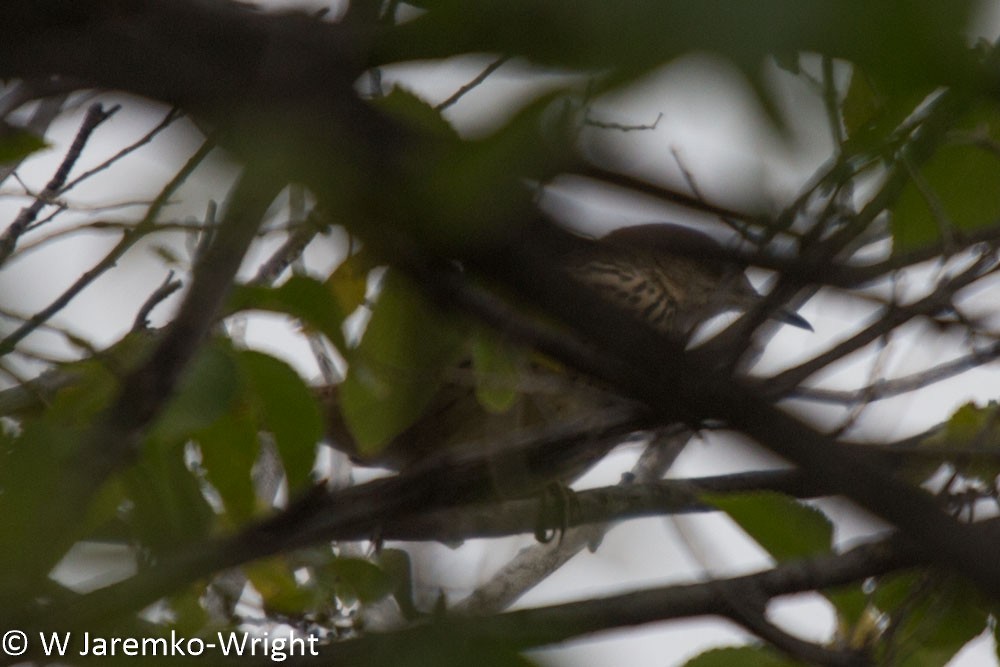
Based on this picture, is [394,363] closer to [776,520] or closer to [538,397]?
[776,520]

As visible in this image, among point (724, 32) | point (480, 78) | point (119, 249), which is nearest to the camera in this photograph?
point (724, 32)

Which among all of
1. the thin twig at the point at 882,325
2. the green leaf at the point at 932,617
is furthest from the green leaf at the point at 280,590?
the thin twig at the point at 882,325

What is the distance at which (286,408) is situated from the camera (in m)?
1.73

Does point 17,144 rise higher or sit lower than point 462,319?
higher

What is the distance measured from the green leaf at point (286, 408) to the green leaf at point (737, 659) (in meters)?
0.63

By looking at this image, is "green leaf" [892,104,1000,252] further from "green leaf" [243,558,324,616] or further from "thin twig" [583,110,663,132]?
"green leaf" [243,558,324,616]

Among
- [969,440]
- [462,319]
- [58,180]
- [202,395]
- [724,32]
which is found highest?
[58,180]

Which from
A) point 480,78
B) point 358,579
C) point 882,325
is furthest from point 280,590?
point 480,78

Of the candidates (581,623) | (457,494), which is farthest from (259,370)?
(581,623)

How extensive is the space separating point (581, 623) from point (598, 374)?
664mm

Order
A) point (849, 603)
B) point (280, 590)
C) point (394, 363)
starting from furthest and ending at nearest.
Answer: point (280, 590), point (849, 603), point (394, 363)

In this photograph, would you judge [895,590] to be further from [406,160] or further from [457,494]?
[406,160]

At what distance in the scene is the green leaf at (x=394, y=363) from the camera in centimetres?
132

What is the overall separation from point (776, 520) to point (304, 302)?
2.25ft
